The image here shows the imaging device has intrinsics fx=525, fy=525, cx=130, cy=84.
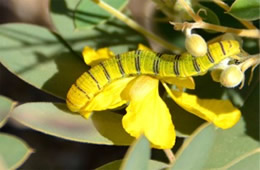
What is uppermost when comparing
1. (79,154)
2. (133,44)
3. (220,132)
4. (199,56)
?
(199,56)

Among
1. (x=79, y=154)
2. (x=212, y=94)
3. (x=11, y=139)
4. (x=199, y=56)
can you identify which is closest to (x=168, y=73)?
(x=199, y=56)

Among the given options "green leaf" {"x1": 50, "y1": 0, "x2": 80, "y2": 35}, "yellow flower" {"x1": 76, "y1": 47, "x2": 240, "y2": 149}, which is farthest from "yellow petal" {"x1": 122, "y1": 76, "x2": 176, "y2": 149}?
"green leaf" {"x1": 50, "y1": 0, "x2": 80, "y2": 35}

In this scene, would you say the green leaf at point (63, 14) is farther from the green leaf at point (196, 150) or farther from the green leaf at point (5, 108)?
the green leaf at point (196, 150)

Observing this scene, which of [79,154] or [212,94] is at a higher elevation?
[212,94]

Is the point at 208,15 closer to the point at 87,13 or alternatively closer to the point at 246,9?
the point at 246,9

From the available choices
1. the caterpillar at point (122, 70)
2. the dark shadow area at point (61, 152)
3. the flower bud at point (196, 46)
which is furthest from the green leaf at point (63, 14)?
the dark shadow area at point (61, 152)

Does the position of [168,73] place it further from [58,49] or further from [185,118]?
[58,49]

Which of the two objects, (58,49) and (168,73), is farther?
(58,49)
